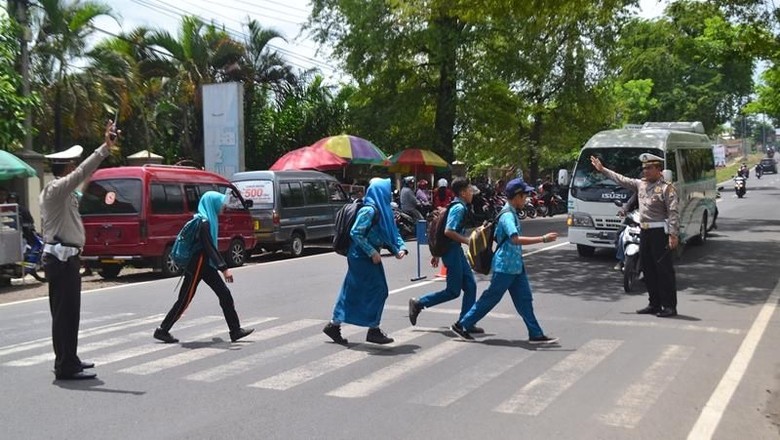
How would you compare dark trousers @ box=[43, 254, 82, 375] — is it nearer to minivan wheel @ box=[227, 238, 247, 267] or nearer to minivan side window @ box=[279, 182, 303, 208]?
minivan wheel @ box=[227, 238, 247, 267]

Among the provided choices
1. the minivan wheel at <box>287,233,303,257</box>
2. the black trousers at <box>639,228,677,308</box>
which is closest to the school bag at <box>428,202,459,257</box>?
the black trousers at <box>639,228,677,308</box>

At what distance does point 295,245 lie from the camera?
703 inches

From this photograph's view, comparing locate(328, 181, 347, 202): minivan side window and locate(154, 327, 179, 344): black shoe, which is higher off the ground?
locate(328, 181, 347, 202): minivan side window

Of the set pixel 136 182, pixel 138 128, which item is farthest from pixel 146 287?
pixel 138 128

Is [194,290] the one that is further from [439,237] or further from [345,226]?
[439,237]

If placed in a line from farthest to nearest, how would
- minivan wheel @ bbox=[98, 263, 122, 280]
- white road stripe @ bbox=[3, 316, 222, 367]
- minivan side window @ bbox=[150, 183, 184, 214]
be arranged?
minivan wheel @ bbox=[98, 263, 122, 280] → minivan side window @ bbox=[150, 183, 184, 214] → white road stripe @ bbox=[3, 316, 222, 367]

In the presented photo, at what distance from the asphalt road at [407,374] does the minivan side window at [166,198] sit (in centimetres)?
287

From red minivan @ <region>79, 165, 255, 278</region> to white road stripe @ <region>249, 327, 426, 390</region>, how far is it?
7153mm

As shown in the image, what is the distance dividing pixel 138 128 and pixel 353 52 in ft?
24.8

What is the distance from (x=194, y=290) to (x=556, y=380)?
385 centimetres

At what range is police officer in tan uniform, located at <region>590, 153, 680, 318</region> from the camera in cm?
905

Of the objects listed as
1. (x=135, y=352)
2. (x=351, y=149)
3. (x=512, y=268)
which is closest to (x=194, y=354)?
(x=135, y=352)

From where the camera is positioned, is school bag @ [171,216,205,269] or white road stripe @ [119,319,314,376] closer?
white road stripe @ [119,319,314,376]

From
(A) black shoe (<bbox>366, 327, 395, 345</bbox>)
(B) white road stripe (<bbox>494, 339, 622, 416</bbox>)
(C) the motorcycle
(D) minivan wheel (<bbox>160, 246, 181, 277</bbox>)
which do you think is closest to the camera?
(B) white road stripe (<bbox>494, 339, 622, 416</bbox>)
